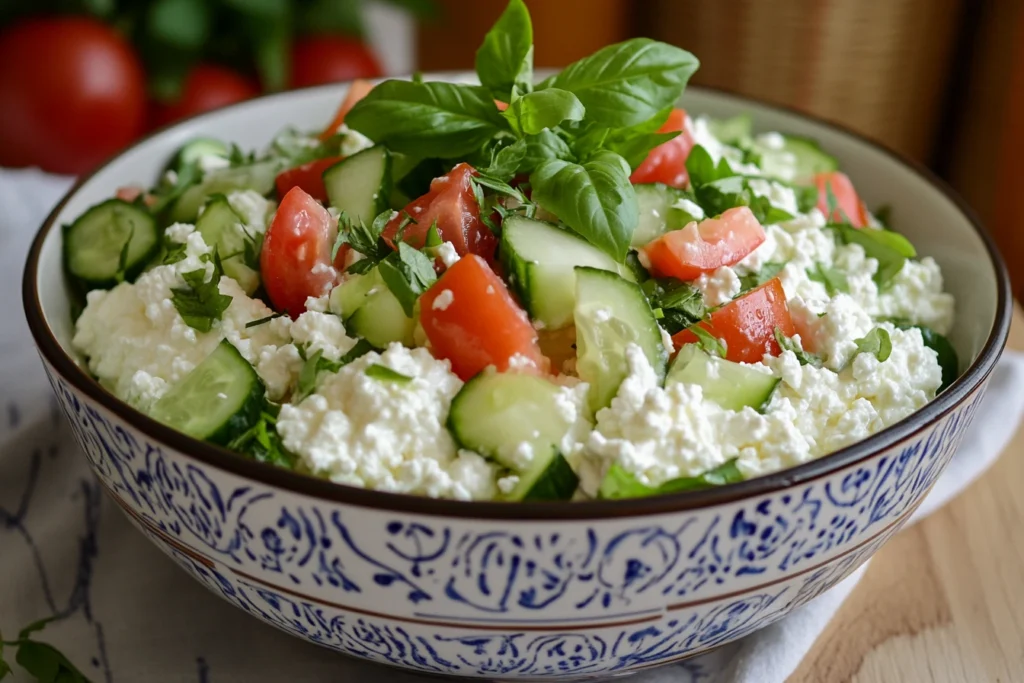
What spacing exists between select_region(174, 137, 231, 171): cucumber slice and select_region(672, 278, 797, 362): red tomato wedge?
1.28 m

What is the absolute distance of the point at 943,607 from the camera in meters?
1.95

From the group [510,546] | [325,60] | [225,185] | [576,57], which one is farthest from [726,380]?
[325,60]

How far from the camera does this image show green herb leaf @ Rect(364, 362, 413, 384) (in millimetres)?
1491

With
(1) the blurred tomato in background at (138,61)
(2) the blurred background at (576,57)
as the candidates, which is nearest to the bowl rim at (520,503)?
(2) the blurred background at (576,57)

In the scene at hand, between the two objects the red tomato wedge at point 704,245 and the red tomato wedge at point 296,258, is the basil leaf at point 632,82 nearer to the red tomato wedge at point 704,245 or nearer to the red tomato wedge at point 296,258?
the red tomato wedge at point 704,245

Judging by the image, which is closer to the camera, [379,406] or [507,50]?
[379,406]

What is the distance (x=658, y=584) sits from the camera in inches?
54.9

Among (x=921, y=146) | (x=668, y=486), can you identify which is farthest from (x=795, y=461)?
(x=921, y=146)

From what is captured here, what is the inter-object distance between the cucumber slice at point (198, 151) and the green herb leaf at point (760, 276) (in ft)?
4.14

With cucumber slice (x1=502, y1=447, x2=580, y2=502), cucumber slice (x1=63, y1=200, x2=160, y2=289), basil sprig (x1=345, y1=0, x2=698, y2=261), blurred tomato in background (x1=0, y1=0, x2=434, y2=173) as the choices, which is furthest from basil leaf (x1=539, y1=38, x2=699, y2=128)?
blurred tomato in background (x1=0, y1=0, x2=434, y2=173)

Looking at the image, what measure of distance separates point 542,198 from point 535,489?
1.72 feet

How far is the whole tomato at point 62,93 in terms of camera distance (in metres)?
4.07

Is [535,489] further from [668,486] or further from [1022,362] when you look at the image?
[1022,362]

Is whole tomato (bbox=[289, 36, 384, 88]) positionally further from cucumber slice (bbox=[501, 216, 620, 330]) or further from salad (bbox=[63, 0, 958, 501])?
cucumber slice (bbox=[501, 216, 620, 330])
